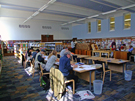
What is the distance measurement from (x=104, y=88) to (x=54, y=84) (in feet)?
6.24

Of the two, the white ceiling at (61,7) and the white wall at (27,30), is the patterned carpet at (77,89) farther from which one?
the white wall at (27,30)

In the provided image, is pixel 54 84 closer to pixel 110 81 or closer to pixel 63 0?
pixel 110 81

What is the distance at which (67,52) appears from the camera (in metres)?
3.38

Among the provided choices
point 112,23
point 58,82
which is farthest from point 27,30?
point 58,82

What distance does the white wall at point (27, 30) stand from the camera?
13.8 m

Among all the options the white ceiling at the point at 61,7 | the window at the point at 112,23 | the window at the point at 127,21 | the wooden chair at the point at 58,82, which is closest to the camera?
the wooden chair at the point at 58,82

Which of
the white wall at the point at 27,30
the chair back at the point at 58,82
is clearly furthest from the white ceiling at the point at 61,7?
the chair back at the point at 58,82

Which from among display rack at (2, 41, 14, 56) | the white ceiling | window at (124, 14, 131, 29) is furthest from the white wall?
window at (124, 14, 131, 29)

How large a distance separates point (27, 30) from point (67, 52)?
13.3m

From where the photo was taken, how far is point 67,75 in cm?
333

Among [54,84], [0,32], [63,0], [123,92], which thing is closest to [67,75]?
[54,84]

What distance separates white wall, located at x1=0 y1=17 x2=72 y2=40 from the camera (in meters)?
13.8

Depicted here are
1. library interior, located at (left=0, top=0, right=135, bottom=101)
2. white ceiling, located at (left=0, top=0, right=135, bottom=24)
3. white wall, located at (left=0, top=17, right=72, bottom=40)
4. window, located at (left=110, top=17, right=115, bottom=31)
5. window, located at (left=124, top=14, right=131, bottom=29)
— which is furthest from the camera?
white wall, located at (left=0, top=17, right=72, bottom=40)

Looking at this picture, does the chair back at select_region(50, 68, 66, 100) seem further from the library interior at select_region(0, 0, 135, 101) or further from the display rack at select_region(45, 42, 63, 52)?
the display rack at select_region(45, 42, 63, 52)
